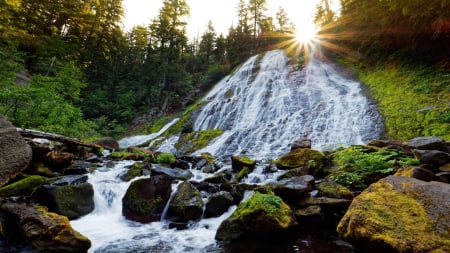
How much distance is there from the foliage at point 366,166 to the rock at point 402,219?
77.6 inches

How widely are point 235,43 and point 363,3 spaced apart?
80.6 feet

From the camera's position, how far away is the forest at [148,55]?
1330 cm

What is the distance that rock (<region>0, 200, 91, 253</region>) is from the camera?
468 cm

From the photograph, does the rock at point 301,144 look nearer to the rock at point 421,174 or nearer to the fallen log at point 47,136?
the rock at point 421,174

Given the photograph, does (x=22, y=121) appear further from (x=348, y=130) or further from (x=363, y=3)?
(x=363, y=3)

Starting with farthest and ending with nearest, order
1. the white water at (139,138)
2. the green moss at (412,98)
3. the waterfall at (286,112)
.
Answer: the white water at (139,138)
the waterfall at (286,112)
the green moss at (412,98)

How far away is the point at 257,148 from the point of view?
594 inches

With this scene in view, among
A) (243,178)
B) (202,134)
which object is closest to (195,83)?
(202,134)

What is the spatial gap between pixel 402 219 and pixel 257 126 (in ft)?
45.1

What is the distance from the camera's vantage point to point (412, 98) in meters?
14.0

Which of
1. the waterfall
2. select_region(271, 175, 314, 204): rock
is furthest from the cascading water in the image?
select_region(271, 175, 314, 204): rock

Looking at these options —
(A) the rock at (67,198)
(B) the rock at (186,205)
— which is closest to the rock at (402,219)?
(B) the rock at (186,205)

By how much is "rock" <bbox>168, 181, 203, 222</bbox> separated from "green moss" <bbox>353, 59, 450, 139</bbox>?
937 cm

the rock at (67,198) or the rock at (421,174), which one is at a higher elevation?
the rock at (421,174)
